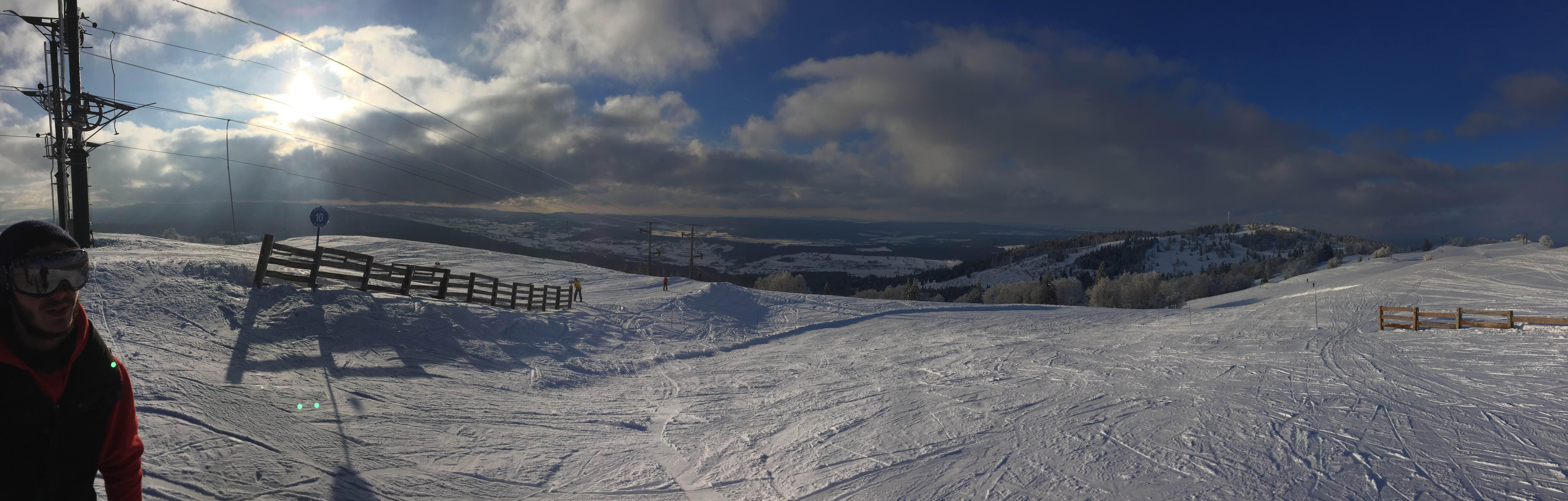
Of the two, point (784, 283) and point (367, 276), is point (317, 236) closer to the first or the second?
point (367, 276)

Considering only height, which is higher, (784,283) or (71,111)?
(71,111)

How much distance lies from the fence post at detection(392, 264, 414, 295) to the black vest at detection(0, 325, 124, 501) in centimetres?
1425

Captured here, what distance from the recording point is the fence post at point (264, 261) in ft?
39.2

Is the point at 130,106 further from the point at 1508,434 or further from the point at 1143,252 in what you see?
the point at 1143,252

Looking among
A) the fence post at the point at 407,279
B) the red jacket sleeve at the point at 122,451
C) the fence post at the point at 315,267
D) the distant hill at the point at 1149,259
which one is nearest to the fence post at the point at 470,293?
the fence post at the point at 407,279

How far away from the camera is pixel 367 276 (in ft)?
46.4

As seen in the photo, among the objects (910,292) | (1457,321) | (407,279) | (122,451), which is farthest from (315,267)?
(910,292)

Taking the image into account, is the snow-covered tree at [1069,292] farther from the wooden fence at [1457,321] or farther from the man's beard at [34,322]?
the man's beard at [34,322]

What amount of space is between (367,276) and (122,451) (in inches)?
544

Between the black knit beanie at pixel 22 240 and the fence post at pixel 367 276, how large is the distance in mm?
13858

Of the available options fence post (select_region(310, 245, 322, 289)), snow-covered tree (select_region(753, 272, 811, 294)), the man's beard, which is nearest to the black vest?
the man's beard

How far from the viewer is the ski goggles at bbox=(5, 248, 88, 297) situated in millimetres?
2094

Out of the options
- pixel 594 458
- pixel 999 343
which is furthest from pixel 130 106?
pixel 999 343

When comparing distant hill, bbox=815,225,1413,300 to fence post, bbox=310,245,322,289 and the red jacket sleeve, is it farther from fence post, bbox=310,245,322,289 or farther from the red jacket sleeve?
the red jacket sleeve
